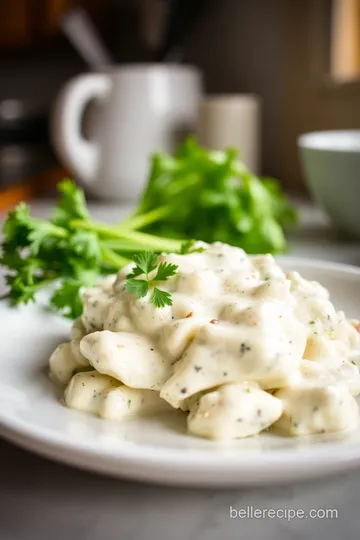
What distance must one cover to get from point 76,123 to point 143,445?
59.9 inches

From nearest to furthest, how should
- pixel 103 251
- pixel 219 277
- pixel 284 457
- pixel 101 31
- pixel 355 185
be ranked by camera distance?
pixel 284 457 < pixel 219 277 < pixel 103 251 < pixel 355 185 < pixel 101 31

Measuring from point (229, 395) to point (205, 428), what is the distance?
3 centimetres

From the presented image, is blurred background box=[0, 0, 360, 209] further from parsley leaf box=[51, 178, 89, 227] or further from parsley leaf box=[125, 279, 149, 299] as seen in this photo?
parsley leaf box=[125, 279, 149, 299]

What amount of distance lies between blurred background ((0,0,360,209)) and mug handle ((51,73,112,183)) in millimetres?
198

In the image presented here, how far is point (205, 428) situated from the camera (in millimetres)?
620

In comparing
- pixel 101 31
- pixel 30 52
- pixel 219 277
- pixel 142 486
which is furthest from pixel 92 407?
pixel 30 52

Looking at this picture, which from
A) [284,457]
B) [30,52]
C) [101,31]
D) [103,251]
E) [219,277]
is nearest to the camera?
[284,457]

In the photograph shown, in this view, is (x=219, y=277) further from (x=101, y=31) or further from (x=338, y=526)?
(x=101, y=31)

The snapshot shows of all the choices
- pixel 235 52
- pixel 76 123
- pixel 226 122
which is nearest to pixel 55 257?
pixel 76 123

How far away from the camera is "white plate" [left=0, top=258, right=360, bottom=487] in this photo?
0.52 m

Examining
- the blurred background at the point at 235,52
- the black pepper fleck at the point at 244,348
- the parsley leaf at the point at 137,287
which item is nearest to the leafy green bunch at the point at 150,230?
the parsley leaf at the point at 137,287

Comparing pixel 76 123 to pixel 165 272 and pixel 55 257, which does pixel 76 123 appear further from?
pixel 165 272

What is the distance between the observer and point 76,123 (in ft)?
6.54

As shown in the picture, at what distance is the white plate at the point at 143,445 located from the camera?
52 cm
